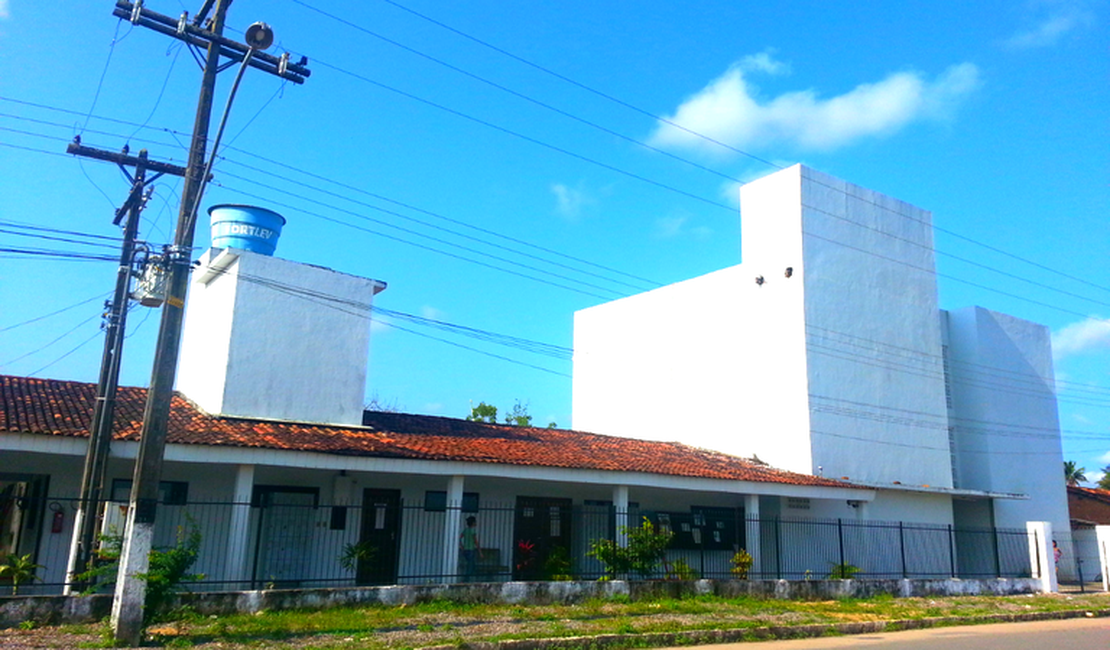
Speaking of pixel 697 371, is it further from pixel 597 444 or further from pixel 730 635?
pixel 730 635

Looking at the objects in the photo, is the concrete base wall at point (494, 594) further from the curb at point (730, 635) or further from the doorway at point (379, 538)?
the doorway at point (379, 538)

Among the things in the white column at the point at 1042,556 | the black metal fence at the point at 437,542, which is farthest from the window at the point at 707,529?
the white column at the point at 1042,556

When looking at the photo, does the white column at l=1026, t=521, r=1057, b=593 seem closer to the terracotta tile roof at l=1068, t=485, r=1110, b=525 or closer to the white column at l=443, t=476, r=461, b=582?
the terracotta tile roof at l=1068, t=485, r=1110, b=525

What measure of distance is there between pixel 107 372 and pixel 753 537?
1482 centimetres

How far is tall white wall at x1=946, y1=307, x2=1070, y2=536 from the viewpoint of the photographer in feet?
94.0

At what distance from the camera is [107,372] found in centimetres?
1355

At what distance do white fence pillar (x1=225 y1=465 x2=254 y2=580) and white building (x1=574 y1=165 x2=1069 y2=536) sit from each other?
15.4m

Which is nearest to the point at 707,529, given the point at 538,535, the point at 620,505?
the point at 620,505

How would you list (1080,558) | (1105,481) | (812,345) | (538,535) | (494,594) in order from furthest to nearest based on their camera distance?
(1105,481)
(1080,558)
(812,345)
(538,535)
(494,594)

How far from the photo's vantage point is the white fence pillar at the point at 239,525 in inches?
578

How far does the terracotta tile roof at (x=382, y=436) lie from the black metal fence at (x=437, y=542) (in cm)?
115

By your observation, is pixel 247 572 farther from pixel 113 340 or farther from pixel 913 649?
pixel 913 649

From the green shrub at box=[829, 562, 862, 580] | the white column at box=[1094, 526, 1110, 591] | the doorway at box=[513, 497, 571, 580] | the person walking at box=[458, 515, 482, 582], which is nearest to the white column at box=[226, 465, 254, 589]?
the person walking at box=[458, 515, 482, 582]

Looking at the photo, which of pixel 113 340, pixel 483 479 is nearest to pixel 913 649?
pixel 483 479
